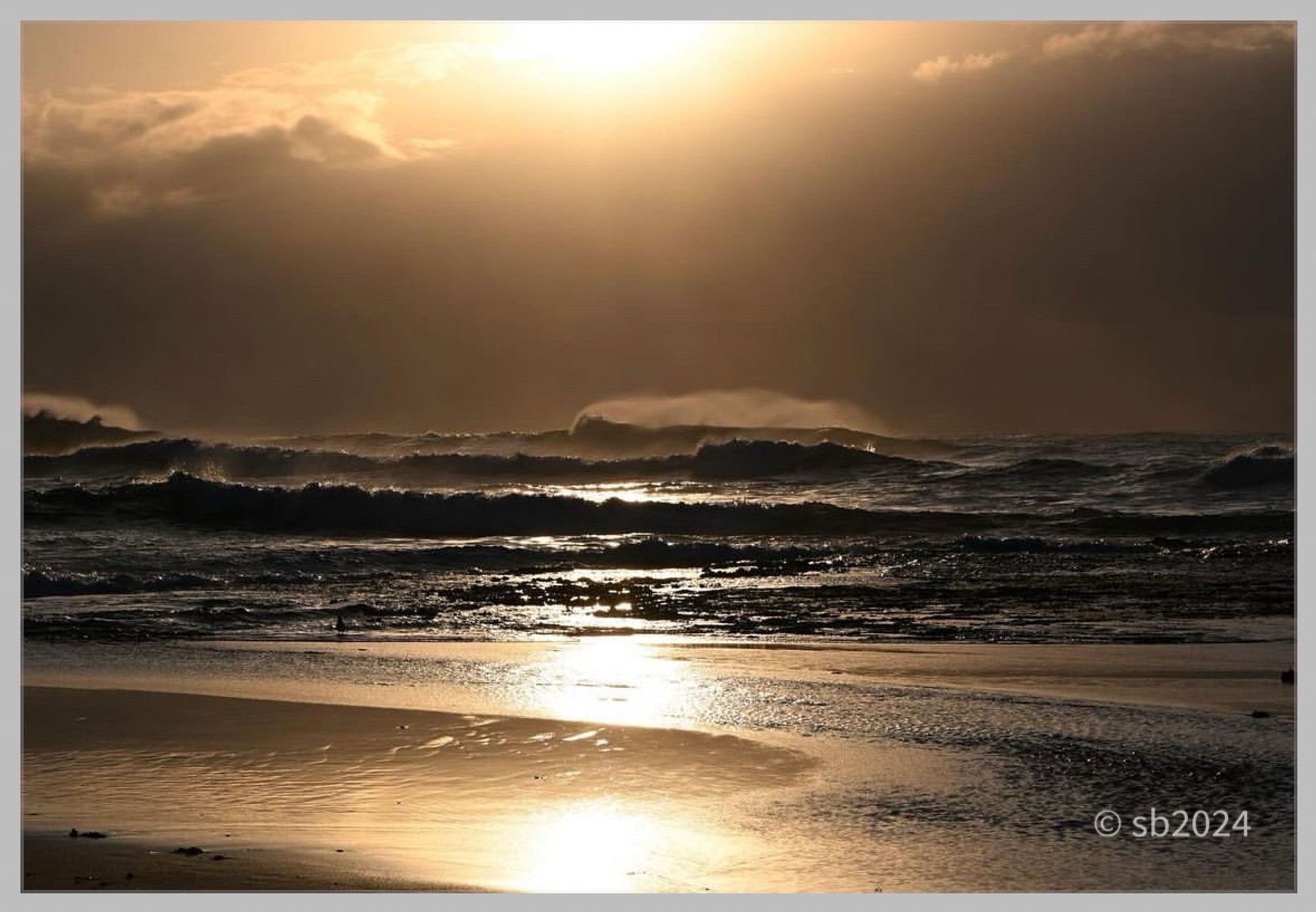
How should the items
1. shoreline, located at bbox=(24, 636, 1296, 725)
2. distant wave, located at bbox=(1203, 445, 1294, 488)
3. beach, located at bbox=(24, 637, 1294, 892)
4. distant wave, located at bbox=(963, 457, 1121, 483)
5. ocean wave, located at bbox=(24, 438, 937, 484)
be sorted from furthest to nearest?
distant wave, located at bbox=(963, 457, 1121, 483) < ocean wave, located at bbox=(24, 438, 937, 484) < distant wave, located at bbox=(1203, 445, 1294, 488) < shoreline, located at bbox=(24, 636, 1296, 725) < beach, located at bbox=(24, 637, 1294, 892)

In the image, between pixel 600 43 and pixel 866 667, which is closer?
pixel 600 43

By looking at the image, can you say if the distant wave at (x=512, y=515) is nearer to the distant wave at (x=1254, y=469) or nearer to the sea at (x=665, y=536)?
the sea at (x=665, y=536)

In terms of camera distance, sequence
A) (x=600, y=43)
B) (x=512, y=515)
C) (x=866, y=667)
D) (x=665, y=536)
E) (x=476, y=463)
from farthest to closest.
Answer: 1. (x=512, y=515)
2. (x=665, y=536)
3. (x=476, y=463)
4. (x=866, y=667)
5. (x=600, y=43)

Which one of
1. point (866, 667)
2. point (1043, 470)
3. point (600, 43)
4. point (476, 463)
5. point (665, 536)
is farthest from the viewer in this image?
point (665, 536)

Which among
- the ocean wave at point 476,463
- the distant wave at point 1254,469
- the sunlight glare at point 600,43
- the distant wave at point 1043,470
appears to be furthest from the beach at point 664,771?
the sunlight glare at point 600,43

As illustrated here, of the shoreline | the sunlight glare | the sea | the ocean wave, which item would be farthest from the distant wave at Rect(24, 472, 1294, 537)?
the sunlight glare

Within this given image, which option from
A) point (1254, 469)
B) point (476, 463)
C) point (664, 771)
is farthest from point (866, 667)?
point (476, 463)

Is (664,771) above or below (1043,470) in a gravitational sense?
below

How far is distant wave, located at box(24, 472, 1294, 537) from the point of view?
9961mm

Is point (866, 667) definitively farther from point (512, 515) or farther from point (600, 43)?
point (512, 515)

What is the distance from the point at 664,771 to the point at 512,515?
4435 millimetres

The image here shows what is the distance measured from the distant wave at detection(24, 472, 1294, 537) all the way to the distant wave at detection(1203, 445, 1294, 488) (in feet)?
1.83

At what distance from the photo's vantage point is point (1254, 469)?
8102 millimetres

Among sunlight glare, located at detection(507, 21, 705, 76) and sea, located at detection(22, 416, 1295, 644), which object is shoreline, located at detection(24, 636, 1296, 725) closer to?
sea, located at detection(22, 416, 1295, 644)
